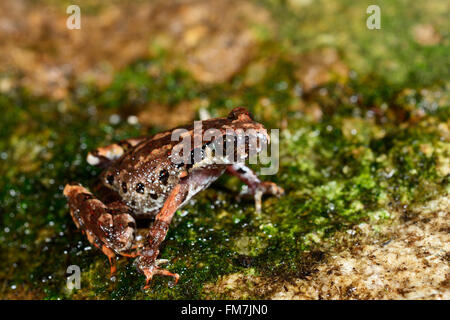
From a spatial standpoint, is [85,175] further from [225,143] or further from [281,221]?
[281,221]

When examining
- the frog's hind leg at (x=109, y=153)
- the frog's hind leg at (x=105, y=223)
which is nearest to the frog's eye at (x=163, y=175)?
the frog's hind leg at (x=105, y=223)

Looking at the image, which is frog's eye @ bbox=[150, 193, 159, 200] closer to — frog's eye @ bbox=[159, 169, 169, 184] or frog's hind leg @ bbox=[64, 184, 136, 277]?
frog's eye @ bbox=[159, 169, 169, 184]

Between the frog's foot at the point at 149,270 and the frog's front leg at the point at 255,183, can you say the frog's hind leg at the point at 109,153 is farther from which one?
the frog's foot at the point at 149,270

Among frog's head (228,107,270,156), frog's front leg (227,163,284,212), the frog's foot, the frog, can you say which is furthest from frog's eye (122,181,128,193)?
frog's head (228,107,270,156)

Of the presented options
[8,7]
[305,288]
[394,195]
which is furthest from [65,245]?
[8,7]

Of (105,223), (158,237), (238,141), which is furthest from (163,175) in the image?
(238,141)

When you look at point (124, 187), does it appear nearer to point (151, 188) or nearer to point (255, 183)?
point (151, 188)

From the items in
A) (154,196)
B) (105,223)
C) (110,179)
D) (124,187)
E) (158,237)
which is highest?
(110,179)
